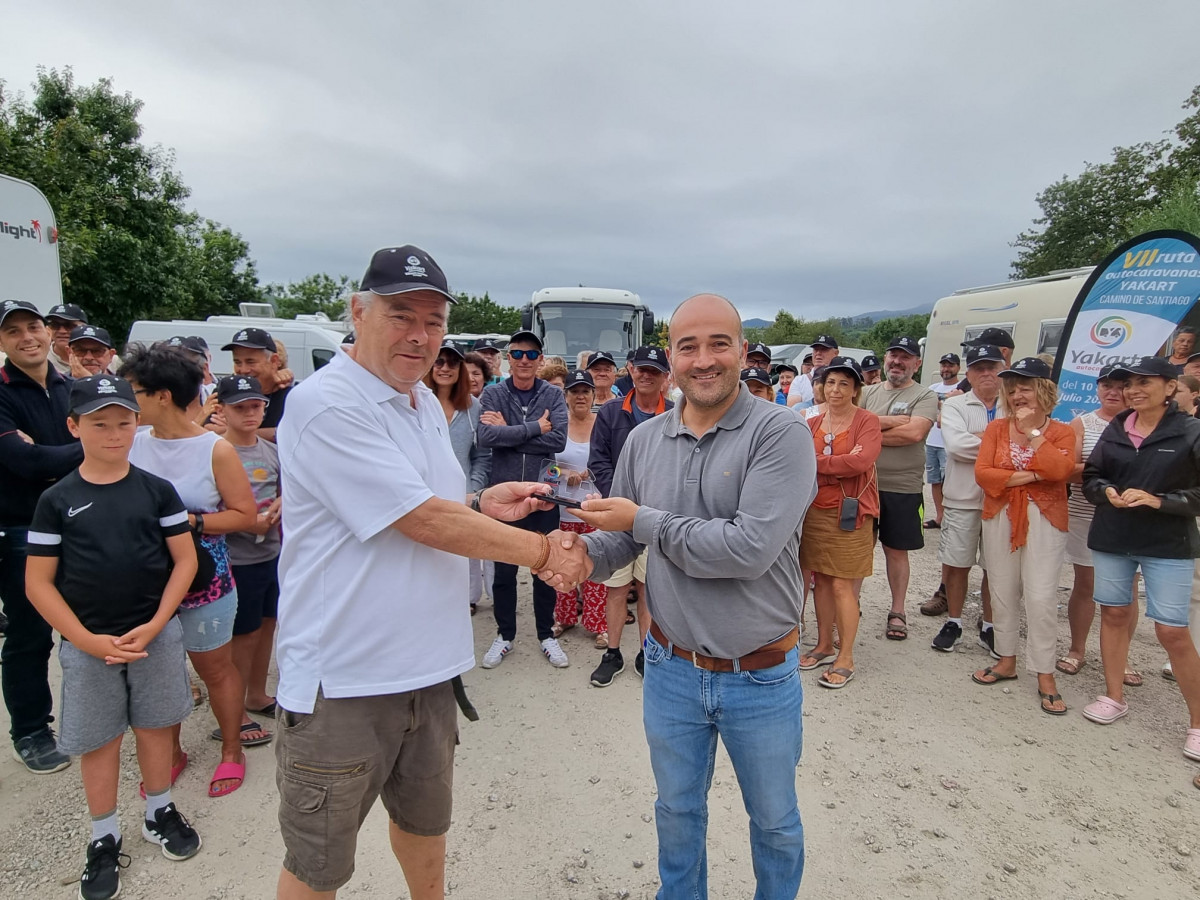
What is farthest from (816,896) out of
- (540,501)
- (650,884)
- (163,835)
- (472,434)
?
(472,434)

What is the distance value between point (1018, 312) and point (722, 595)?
39.6 feet

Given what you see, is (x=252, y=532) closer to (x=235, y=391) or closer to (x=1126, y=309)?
(x=235, y=391)

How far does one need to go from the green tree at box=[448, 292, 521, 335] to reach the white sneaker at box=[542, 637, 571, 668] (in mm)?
47411

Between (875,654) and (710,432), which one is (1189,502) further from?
(710,432)

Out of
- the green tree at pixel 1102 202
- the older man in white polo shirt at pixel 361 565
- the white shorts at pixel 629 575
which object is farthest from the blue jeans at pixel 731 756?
the green tree at pixel 1102 202

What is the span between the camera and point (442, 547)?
67.0 inches

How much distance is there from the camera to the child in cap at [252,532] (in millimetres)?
3348

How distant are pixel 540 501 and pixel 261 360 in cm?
258

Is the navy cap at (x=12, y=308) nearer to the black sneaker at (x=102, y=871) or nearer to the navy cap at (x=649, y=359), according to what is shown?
the black sneaker at (x=102, y=871)

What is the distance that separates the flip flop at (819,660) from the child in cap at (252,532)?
142 inches

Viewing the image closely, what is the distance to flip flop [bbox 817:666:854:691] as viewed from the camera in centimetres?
416

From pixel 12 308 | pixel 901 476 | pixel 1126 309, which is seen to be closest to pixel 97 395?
pixel 12 308

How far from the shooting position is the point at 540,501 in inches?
98.9

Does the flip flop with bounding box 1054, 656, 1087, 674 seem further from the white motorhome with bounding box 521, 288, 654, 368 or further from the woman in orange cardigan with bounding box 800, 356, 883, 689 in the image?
the white motorhome with bounding box 521, 288, 654, 368
